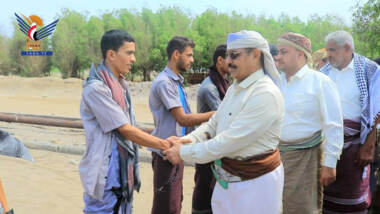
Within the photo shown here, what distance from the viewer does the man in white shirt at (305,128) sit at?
123 inches

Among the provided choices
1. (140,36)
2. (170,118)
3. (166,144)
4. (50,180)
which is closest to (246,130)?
(166,144)

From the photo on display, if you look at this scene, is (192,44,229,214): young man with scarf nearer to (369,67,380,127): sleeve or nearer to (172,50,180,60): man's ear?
(172,50,180,60): man's ear

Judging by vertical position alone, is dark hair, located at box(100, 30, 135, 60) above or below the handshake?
above

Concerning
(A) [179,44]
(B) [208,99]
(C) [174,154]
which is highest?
(A) [179,44]

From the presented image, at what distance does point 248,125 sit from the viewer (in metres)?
2.26

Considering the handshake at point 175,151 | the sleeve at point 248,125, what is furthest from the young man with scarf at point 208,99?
the sleeve at point 248,125

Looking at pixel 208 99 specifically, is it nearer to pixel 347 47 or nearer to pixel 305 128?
pixel 305 128

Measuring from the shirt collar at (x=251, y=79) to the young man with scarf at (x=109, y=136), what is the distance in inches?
34.7

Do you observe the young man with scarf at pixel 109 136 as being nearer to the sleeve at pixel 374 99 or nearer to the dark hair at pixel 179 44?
the dark hair at pixel 179 44

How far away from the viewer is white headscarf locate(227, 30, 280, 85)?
7.87 feet

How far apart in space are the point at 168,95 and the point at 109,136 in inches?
35.5

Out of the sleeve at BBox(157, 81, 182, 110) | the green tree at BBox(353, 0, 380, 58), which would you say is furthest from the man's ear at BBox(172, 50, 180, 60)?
the green tree at BBox(353, 0, 380, 58)

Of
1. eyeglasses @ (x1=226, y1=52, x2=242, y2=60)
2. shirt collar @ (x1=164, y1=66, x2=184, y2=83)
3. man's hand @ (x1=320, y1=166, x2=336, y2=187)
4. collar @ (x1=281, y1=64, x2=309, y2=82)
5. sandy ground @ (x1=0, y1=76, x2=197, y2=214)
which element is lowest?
sandy ground @ (x1=0, y1=76, x2=197, y2=214)

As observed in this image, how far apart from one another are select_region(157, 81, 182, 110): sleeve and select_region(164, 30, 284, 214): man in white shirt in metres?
0.97
